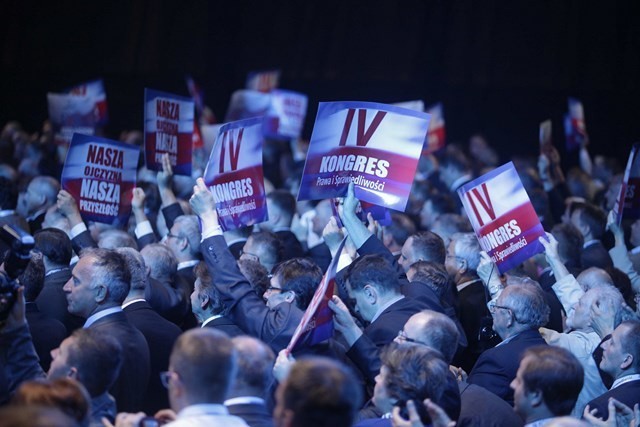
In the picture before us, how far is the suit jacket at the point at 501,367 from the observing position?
19.9ft

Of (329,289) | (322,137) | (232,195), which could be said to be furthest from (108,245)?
(329,289)

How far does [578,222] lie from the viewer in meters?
9.82

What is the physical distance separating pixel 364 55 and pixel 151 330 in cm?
1395

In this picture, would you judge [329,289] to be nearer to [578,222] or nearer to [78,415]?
[78,415]

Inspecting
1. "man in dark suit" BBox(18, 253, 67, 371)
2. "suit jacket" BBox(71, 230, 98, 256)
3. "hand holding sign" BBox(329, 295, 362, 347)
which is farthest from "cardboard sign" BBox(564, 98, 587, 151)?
"man in dark suit" BBox(18, 253, 67, 371)

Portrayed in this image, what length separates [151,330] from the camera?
6168mm

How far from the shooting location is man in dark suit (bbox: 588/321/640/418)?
5.68 meters

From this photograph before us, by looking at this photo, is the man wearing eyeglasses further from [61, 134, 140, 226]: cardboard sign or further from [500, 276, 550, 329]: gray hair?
[61, 134, 140, 226]: cardboard sign

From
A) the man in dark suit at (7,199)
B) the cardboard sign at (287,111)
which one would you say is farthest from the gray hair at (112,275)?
the cardboard sign at (287,111)

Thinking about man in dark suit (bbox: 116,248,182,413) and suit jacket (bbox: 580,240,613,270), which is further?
suit jacket (bbox: 580,240,613,270)

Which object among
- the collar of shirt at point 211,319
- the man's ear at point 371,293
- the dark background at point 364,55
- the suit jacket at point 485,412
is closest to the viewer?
the suit jacket at point 485,412

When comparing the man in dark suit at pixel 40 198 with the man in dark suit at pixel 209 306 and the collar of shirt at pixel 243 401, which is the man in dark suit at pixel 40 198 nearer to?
the man in dark suit at pixel 209 306

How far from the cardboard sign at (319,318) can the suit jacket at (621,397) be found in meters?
1.52

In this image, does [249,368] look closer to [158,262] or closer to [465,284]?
[158,262]
